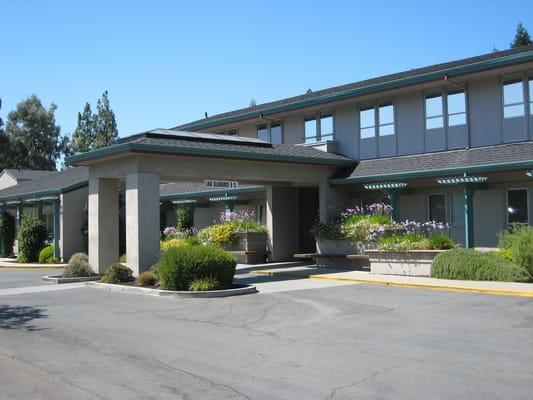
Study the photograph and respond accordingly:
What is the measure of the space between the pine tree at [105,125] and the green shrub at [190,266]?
174 feet

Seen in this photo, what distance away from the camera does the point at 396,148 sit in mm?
24719

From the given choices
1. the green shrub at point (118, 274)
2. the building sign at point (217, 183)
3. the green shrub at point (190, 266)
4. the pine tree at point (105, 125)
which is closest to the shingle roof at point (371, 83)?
the building sign at point (217, 183)

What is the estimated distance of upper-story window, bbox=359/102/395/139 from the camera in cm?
2497

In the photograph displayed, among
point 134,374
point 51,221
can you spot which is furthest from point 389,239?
point 51,221

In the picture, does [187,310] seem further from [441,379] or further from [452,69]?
[452,69]

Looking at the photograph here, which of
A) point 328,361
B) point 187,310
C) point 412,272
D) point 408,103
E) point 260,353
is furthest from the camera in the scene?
point 408,103

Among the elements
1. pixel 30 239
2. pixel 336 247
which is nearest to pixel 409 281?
pixel 336 247

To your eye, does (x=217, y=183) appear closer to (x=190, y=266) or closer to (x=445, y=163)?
(x=190, y=266)

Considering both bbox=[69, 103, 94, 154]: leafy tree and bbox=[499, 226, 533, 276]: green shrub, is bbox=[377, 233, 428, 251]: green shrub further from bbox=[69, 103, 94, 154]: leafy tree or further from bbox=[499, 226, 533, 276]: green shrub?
bbox=[69, 103, 94, 154]: leafy tree

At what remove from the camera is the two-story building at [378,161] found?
19391mm

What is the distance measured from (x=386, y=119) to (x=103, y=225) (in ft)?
38.6

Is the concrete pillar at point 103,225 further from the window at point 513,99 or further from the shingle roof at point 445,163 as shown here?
the window at point 513,99

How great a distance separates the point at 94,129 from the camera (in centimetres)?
6844

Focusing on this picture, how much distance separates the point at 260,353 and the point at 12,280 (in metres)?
15.9
